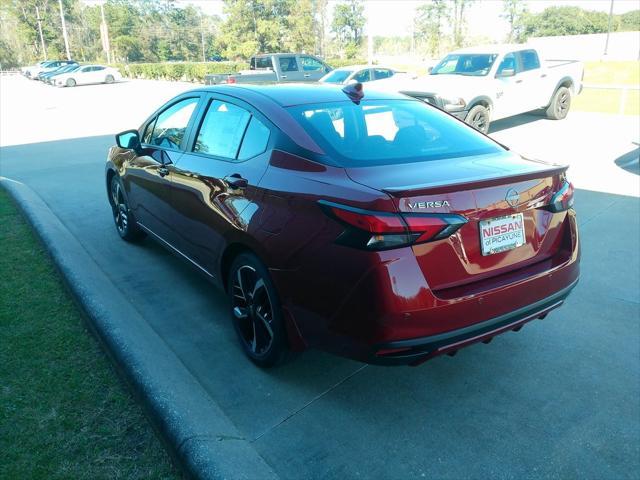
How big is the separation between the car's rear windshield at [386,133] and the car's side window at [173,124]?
1.32 metres

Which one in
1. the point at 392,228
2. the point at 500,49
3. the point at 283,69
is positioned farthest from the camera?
the point at 283,69

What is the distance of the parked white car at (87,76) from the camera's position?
39938mm

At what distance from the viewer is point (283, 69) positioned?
21938mm

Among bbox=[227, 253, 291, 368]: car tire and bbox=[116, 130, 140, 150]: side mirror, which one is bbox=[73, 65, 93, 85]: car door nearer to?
bbox=[116, 130, 140, 150]: side mirror

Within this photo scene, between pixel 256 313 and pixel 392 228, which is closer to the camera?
pixel 392 228

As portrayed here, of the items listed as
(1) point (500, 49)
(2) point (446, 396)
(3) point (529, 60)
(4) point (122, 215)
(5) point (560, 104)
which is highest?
(1) point (500, 49)

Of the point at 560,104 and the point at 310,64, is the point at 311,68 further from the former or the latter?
the point at 560,104

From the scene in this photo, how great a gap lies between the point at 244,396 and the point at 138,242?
3.10 meters

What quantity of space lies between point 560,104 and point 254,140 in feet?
40.0

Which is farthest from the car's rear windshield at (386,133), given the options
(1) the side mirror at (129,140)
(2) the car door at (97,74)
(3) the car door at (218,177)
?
(2) the car door at (97,74)

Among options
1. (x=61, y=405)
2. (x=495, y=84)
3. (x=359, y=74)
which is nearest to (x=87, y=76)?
(x=359, y=74)

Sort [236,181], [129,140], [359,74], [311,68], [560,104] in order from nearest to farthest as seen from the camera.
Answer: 1. [236,181]
2. [129,140]
3. [560,104]
4. [359,74]
5. [311,68]

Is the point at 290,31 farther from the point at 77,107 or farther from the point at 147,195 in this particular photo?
the point at 147,195

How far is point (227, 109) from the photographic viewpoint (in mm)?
3807
